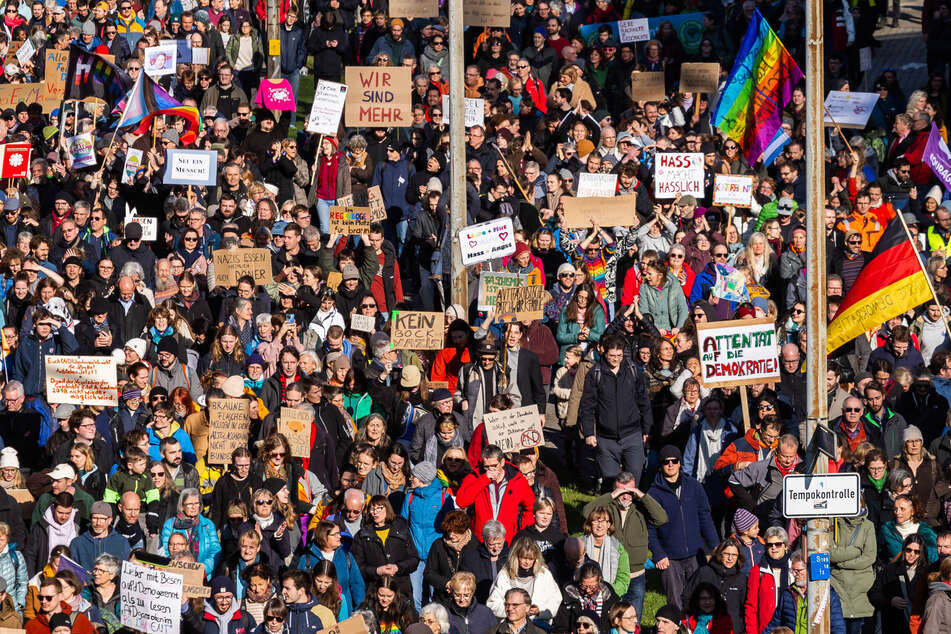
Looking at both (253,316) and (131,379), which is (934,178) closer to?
(253,316)

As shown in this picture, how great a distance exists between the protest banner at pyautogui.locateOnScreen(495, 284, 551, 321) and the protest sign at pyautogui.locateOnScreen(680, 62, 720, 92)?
7381 millimetres

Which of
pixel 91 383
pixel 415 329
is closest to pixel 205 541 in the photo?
pixel 91 383

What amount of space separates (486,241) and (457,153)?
1.05m

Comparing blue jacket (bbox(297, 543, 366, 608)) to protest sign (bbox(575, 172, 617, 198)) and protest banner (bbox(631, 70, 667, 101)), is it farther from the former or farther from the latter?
protest banner (bbox(631, 70, 667, 101))

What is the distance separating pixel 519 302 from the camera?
20.1 metres

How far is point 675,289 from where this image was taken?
2108 centimetres

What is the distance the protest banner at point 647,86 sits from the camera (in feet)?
89.3

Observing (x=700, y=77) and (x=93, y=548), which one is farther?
(x=700, y=77)

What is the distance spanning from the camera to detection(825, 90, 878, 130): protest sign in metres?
26.4

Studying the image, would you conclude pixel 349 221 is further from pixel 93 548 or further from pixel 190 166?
pixel 93 548

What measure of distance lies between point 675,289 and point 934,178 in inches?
225

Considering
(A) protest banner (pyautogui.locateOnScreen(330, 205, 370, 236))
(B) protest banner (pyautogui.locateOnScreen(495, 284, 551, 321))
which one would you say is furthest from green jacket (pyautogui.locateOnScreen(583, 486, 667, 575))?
(A) protest banner (pyautogui.locateOnScreen(330, 205, 370, 236))

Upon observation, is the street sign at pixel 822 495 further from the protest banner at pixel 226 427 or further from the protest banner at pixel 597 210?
the protest banner at pixel 597 210

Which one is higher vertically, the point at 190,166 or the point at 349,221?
the point at 190,166
